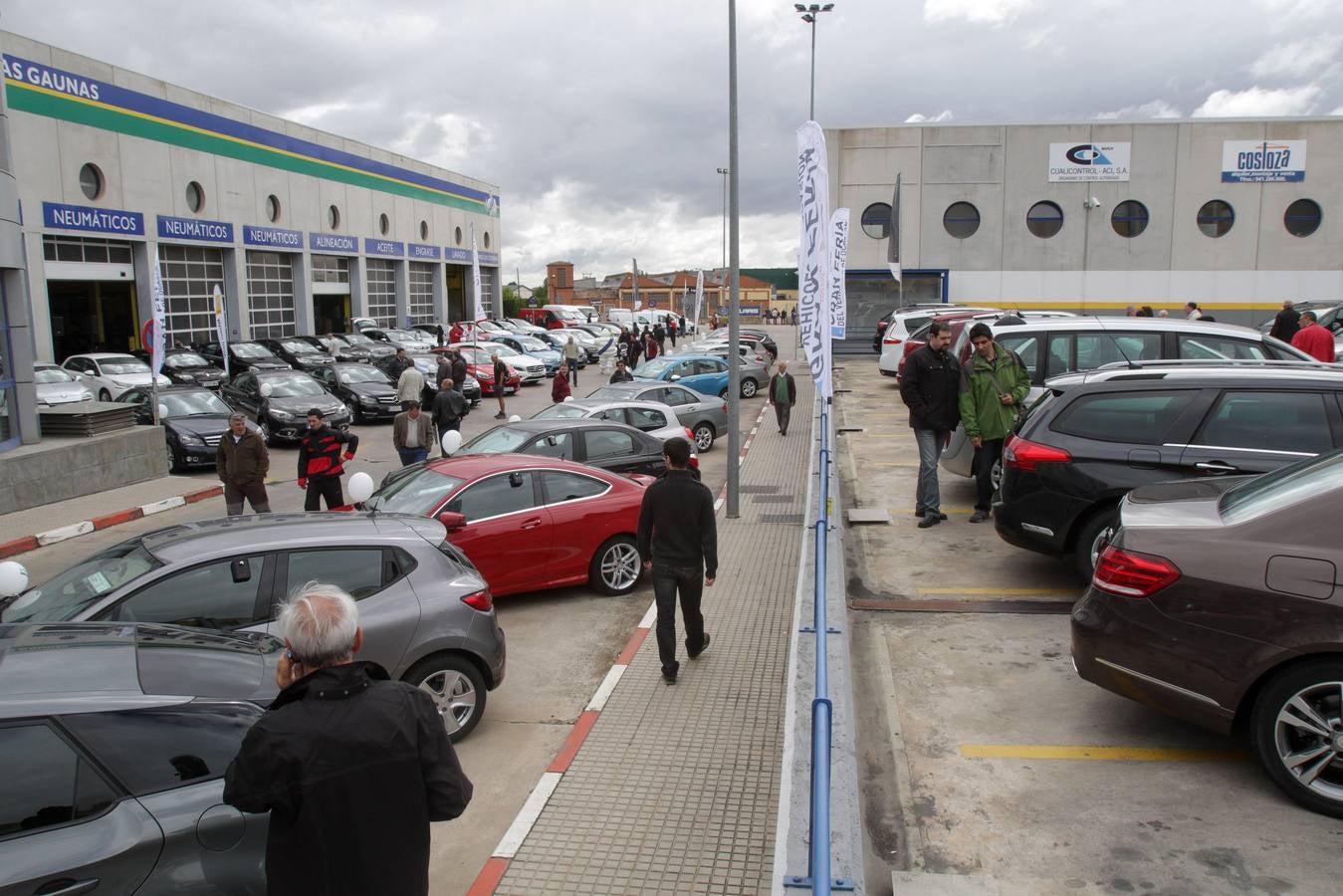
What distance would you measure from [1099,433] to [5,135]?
15060 millimetres

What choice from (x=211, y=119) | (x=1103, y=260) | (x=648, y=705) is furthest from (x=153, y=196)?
(x=648, y=705)

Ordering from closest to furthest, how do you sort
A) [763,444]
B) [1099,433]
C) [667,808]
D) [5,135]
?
1. [667,808]
2. [1099,433]
3. [5,135]
4. [763,444]

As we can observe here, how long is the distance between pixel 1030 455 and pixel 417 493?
5.24 m

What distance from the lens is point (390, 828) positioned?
9.41ft

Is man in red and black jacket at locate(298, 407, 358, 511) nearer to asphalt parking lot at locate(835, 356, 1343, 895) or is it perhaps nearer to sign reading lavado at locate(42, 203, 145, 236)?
asphalt parking lot at locate(835, 356, 1343, 895)

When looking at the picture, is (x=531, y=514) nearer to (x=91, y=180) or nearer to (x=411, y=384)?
(x=411, y=384)

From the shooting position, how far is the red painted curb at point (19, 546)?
12.0m

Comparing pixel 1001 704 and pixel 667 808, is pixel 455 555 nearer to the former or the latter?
pixel 667 808

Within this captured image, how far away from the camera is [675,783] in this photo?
18.2 ft

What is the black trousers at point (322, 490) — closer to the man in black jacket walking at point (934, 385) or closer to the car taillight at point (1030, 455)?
the man in black jacket walking at point (934, 385)

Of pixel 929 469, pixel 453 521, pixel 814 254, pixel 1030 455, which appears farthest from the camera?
pixel 814 254

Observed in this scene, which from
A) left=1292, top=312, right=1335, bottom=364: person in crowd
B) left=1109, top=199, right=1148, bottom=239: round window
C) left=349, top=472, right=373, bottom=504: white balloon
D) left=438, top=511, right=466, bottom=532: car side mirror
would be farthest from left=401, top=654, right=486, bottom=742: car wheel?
left=1109, top=199, right=1148, bottom=239: round window

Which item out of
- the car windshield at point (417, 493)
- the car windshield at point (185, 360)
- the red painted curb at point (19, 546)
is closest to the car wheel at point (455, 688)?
the car windshield at point (417, 493)

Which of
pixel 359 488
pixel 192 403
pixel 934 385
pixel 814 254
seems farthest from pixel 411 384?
pixel 934 385
